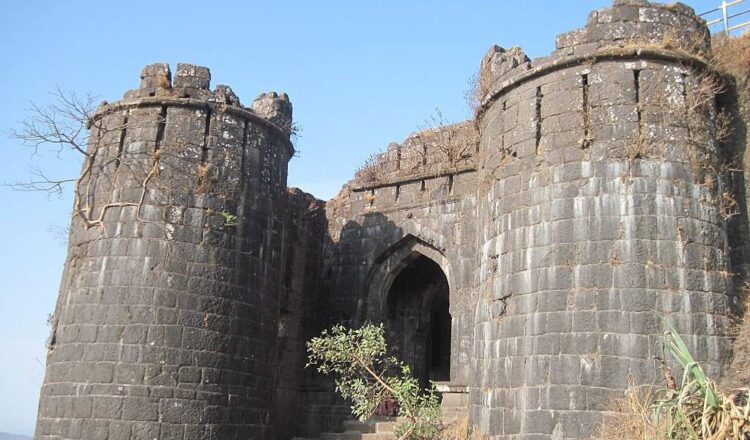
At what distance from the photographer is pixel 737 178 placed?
11.2 metres

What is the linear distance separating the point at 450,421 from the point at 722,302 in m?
4.93

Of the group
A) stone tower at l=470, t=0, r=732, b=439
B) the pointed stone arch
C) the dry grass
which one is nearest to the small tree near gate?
stone tower at l=470, t=0, r=732, b=439

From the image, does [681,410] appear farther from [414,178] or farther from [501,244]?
[414,178]

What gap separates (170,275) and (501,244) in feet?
15.7

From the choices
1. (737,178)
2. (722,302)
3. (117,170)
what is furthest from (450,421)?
(117,170)

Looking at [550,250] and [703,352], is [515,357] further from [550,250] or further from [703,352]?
[703,352]

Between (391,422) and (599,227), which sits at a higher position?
(599,227)

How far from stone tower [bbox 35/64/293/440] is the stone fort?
29 mm

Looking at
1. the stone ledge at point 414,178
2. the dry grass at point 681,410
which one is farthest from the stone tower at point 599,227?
the stone ledge at point 414,178

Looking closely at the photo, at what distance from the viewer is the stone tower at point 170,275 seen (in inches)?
444

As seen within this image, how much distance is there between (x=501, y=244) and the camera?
11.6m

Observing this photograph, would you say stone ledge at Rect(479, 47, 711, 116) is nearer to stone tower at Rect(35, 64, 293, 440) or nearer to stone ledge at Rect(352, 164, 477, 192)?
stone ledge at Rect(352, 164, 477, 192)

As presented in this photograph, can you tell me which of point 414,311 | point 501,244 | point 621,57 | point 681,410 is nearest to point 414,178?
point 414,311

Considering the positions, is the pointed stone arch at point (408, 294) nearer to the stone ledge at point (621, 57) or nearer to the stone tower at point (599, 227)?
the stone tower at point (599, 227)
